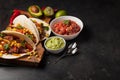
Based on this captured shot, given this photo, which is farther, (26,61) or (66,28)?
(66,28)

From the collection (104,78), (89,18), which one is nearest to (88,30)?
(89,18)

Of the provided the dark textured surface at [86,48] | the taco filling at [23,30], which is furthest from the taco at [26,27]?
the dark textured surface at [86,48]

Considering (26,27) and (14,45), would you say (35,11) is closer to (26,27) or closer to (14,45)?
(26,27)

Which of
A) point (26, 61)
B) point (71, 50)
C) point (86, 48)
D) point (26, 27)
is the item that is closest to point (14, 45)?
point (26, 61)

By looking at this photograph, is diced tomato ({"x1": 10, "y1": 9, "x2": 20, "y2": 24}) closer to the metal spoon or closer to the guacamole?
the guacamole

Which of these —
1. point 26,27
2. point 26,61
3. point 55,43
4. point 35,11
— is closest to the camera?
point 26,61

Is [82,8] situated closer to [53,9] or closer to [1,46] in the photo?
[53,9]

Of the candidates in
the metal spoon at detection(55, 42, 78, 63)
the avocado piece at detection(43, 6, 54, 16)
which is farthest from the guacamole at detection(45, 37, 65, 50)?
the avocado piece at detection(43, 6, 54, 16)

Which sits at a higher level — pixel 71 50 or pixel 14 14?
pixel 14 14
